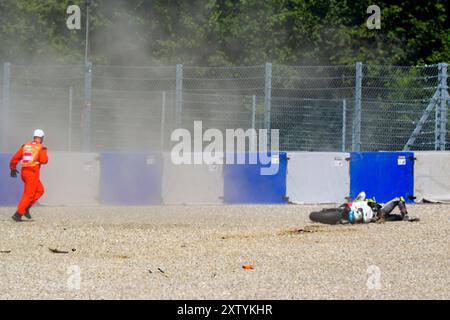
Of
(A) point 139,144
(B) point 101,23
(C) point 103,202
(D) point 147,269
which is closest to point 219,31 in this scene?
(B) point 101,23

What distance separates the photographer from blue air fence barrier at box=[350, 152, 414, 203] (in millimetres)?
18344

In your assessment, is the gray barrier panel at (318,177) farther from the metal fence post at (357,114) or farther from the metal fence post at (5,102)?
the metal fence post at (5,102)

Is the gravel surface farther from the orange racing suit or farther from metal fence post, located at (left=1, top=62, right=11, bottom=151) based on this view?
metal fence post, located at (left=1, top=62, right=11, bottom=151)

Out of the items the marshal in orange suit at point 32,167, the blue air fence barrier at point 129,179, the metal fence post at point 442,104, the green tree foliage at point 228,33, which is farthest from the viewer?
the green tree foliage at point 228,33

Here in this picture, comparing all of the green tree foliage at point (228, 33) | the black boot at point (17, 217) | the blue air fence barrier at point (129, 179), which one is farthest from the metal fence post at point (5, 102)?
the green tree foliage at point (228, 33)

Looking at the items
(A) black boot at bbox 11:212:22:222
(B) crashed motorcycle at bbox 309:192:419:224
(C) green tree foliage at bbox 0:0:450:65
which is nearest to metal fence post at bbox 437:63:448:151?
(B) crashed motorcycle at bbox 309:192:419:224

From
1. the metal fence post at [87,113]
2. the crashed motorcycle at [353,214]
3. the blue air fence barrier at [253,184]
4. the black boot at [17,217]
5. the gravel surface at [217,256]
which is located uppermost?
the metal fence post at [87,113]

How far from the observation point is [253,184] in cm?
1792

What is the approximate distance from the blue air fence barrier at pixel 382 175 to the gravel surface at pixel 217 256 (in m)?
1.88

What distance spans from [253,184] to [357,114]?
113 inches

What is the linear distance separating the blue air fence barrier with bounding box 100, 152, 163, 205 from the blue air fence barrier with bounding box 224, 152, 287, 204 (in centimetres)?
132

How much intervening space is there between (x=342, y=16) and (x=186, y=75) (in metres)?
5.88

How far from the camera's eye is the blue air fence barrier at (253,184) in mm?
17875

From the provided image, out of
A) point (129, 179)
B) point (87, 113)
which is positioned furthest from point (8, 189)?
point (87, 113)
